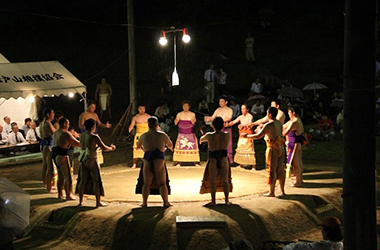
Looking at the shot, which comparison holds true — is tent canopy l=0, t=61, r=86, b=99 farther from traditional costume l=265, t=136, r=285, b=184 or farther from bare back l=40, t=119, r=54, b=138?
traditional costume l=265, t=136, r=285, b=184

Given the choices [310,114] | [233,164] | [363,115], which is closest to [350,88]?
[363,115]

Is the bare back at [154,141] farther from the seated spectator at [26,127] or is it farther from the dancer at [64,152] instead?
the seated spectator at [26,127]

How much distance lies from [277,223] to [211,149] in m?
1.34

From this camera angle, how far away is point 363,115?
319cm

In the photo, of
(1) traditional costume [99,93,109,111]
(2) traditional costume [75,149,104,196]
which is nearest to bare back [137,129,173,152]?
(2) traditional costume [75,149,104,196]

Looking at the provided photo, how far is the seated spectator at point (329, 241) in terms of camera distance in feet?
15.3

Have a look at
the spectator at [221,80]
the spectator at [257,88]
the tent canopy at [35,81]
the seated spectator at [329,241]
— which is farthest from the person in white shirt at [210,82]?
the seated spectator at [329,241]

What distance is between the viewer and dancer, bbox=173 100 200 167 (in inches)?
441

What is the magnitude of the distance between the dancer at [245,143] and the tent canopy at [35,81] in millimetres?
3709

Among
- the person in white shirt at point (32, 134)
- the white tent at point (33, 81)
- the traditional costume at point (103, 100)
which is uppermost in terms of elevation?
the white tent at point (33, 81)

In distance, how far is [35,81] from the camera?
11.8 metres

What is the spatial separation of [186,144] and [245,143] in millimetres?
1199

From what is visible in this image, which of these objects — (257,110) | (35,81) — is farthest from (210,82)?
(35,81)

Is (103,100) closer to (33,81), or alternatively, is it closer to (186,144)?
(33,81)
